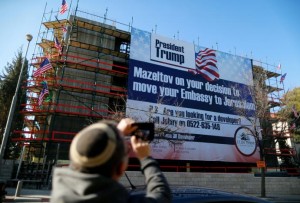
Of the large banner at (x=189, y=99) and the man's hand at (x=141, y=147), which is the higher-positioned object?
the large banner at (x=189, y=99)

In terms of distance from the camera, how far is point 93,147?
119cm

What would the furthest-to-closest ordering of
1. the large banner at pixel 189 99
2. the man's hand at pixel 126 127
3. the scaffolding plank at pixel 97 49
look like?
the scaffolding plank at pixel 97 49 < the large banner at pixel 189 99 < the man's hand at pixel 126 127

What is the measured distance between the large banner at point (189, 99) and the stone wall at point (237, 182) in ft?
10.3

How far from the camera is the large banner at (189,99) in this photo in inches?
798

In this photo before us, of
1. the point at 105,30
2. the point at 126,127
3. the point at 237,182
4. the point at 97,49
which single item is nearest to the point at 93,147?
the point at 126,127

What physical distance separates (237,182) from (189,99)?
8280 millimetres

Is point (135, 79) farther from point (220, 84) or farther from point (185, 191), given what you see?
point (185, 191)

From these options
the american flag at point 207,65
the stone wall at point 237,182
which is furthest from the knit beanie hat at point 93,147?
the american flag at point 207,65

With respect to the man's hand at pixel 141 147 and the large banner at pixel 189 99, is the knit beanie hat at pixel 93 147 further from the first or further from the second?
the large banner at pixel 189 99

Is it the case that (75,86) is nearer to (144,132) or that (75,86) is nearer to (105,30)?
(105,30)

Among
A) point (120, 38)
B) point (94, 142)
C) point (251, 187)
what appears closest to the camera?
point (94, 142)

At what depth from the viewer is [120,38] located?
25203 millimetres

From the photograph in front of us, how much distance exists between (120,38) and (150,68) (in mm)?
5644

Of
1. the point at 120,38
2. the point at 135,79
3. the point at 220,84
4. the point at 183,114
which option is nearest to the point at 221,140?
the point at 183,114
